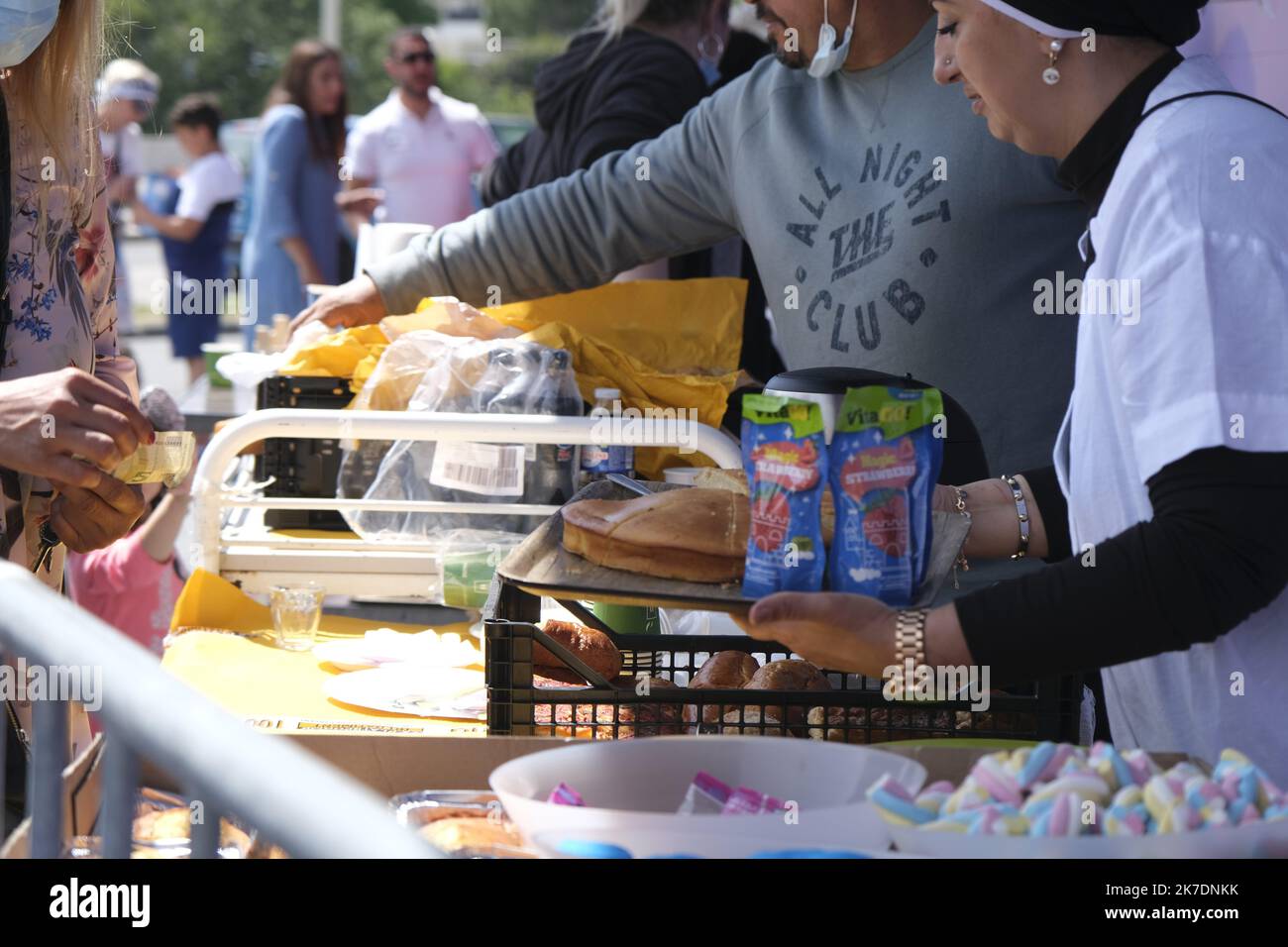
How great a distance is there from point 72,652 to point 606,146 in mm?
3175

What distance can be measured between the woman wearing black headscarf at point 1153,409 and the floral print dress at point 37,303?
4.09 ft

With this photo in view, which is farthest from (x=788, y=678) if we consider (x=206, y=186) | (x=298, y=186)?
(x=206, y=186)

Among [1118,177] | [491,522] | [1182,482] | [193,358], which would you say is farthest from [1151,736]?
[193,358]

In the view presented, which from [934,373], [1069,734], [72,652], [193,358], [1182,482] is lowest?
[1069,734]

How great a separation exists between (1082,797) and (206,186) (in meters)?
9.59

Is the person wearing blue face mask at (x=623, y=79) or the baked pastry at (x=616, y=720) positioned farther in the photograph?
the person wearing blue face mask at (x=623, y=79)

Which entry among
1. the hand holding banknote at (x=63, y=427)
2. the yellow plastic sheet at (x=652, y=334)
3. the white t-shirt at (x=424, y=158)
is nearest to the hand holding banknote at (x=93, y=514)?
the hand holding banknote at (x=63, y=427)

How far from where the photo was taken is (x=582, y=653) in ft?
7.61

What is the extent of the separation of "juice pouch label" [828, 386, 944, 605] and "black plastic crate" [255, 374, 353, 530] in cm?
204

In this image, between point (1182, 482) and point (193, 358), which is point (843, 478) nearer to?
point (1182, 482)

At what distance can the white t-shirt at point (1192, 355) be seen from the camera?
1.56 meters

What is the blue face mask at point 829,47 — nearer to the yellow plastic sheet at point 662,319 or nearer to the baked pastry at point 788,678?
the yellow plastic sheet at point 662,319

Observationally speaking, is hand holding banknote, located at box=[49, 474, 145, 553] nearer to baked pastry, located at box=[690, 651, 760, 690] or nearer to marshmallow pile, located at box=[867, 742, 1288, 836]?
baked pastry, located at box=[690, 651, 760, 690]

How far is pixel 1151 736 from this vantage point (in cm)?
180
